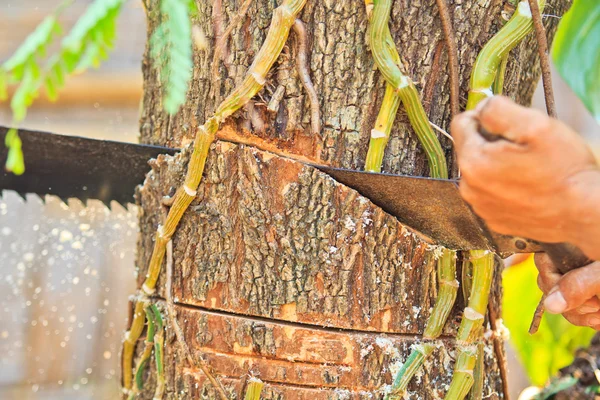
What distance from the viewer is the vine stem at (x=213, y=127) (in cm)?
85

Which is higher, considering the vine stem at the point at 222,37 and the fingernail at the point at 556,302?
the vine stem at the point at 222,37

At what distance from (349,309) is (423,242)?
5.4 inches

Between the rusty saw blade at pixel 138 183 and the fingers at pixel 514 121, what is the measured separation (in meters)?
0.25

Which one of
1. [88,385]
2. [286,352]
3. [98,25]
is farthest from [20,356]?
[98,25]

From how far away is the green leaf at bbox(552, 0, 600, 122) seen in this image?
88cm

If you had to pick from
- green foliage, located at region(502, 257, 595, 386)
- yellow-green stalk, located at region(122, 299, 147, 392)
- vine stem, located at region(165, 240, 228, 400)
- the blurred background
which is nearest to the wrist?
vine stem, located at region(165, 240, 228, 400)

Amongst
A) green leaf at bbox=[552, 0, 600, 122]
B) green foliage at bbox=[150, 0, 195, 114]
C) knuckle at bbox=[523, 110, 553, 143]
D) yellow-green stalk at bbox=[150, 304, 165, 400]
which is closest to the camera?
green foliage at bbox=[150, 0, 195, 114]

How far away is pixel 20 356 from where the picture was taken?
300cm

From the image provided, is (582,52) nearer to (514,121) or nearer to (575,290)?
(575,290)

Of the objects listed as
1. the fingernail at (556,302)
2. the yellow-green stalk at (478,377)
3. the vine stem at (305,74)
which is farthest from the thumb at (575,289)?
the vine stem at (305,74)

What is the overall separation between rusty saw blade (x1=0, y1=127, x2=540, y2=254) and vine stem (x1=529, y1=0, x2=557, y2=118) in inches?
7.7

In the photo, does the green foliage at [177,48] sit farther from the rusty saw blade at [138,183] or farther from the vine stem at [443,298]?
the vine stem at [443,298]

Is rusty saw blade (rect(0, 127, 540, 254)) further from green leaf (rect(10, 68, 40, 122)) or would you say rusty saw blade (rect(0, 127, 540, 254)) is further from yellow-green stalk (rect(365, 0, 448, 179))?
green leaf (rect(10, 68, 40, 122))

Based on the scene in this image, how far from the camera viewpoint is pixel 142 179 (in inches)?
48.9
